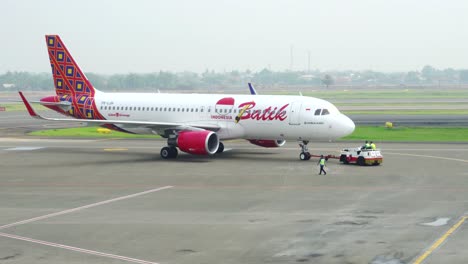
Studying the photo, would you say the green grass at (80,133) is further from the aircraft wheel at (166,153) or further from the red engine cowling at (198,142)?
the red engine cowling at (198,142)

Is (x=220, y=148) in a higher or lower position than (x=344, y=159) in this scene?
higher

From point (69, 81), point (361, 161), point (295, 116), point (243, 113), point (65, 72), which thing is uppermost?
point (65, 72)

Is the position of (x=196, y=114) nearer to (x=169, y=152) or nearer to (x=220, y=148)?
(x=220, y=148)

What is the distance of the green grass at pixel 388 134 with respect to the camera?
70062 mm

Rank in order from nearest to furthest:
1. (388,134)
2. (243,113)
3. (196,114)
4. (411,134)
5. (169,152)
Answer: (243,113), (169,152), (196,114), (411,134), (388,134)

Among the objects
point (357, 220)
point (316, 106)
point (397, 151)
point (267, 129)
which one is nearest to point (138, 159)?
point (267, 129)

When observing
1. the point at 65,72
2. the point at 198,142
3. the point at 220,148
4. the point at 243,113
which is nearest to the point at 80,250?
the point at 198,142

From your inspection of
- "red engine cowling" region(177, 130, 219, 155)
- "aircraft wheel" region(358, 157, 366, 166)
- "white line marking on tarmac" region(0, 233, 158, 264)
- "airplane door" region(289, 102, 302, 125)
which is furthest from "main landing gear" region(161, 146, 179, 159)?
"white line marking on tarmac" region(0, 233, 158, 264)

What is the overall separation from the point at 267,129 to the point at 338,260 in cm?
2947

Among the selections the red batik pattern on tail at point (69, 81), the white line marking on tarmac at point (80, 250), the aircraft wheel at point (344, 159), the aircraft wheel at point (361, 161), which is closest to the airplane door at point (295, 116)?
the aircraft wheel at point (344, 159)

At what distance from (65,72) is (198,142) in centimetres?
1676

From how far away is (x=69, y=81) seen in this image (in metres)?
61.7

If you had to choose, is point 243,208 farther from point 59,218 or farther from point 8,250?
point 8,250

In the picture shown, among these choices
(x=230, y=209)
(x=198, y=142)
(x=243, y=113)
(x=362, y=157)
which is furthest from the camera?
(x=243, y=113)
